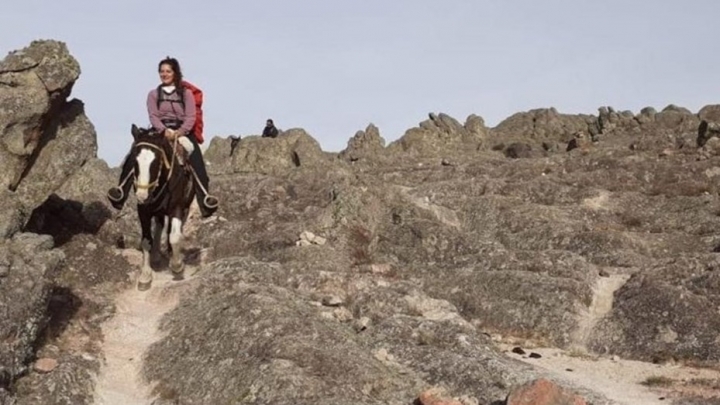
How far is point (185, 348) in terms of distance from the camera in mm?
22078

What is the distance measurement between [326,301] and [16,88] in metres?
13.8

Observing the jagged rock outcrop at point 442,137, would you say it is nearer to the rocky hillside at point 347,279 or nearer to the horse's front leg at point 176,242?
the rocky hillside at point 347,279

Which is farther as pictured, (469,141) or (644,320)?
(469,141)

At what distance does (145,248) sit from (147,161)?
4.60 m

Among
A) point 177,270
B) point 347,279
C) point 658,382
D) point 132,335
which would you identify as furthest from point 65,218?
point 658,382

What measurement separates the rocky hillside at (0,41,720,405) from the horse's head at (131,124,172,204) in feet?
9.41

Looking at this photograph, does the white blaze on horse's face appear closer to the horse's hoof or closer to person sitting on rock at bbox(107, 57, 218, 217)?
person sitting on rock at bbox(107, 57, 218, 217)

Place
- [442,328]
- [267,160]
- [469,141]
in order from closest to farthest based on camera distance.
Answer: [442,328] → [267,160] → [469,141]

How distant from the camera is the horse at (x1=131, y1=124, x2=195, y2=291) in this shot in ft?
74.8

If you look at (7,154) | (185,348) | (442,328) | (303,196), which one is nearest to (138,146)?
(185,348)

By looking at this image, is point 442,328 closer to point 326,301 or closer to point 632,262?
point 326,301

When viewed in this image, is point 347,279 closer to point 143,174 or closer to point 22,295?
point 143,174

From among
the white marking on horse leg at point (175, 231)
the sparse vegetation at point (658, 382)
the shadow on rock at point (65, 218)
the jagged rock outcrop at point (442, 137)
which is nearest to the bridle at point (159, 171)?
the white marking on horse leg at point (175, 231)

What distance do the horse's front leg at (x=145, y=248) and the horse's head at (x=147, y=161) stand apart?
236 cm
